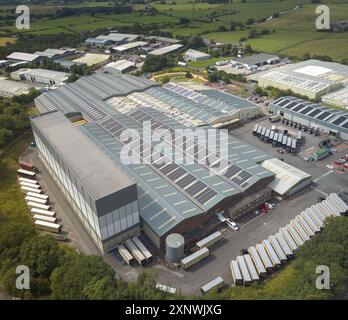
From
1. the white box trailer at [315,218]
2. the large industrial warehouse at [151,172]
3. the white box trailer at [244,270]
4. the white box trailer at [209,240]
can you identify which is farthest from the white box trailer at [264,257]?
the white box trailer at [315,218]

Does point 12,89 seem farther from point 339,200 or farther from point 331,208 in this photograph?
point 339,200

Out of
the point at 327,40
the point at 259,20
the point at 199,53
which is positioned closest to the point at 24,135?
the point at 199,53

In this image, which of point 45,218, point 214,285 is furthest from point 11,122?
point 214,285

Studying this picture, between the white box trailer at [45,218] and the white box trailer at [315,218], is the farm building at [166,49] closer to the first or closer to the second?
the white box trailer at [45,218]

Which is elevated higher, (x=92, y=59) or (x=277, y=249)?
(x=92, y=59)

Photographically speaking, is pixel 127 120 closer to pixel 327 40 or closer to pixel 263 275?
pixel 263 275

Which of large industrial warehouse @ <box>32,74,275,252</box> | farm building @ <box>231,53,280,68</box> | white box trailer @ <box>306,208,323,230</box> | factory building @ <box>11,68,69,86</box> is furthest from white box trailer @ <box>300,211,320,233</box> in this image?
factory building @ <box>11,68,69,86</box>
